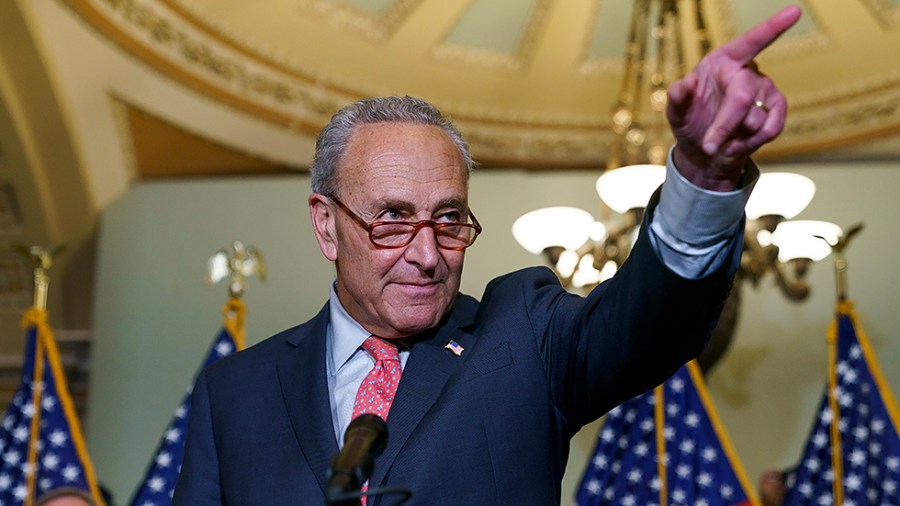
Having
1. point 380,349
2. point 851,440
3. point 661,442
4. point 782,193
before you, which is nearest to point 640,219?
point 782,193

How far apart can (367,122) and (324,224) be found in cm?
18

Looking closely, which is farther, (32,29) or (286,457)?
(32,29)

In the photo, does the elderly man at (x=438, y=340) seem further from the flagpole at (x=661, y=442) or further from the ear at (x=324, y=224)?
the flagpole at (x=661, y=442)

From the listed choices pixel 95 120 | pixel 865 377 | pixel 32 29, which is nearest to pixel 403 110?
pixel 865 377

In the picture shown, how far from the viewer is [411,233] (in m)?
1.60

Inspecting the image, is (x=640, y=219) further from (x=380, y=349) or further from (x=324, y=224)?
(x=380, y=349)

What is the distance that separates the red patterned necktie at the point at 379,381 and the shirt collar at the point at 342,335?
0.01 m

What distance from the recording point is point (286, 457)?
1571 millimetres

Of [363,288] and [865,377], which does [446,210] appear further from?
[865,377]

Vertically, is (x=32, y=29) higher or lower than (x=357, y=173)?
higher

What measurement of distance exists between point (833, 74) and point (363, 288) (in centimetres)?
637

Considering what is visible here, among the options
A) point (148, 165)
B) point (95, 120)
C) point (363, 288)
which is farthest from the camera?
point (148, 165)

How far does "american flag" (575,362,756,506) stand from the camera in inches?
199

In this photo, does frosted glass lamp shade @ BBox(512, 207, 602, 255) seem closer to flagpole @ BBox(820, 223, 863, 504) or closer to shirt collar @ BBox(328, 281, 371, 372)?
flagpole @ BBox(820, 223, 863, 504)
